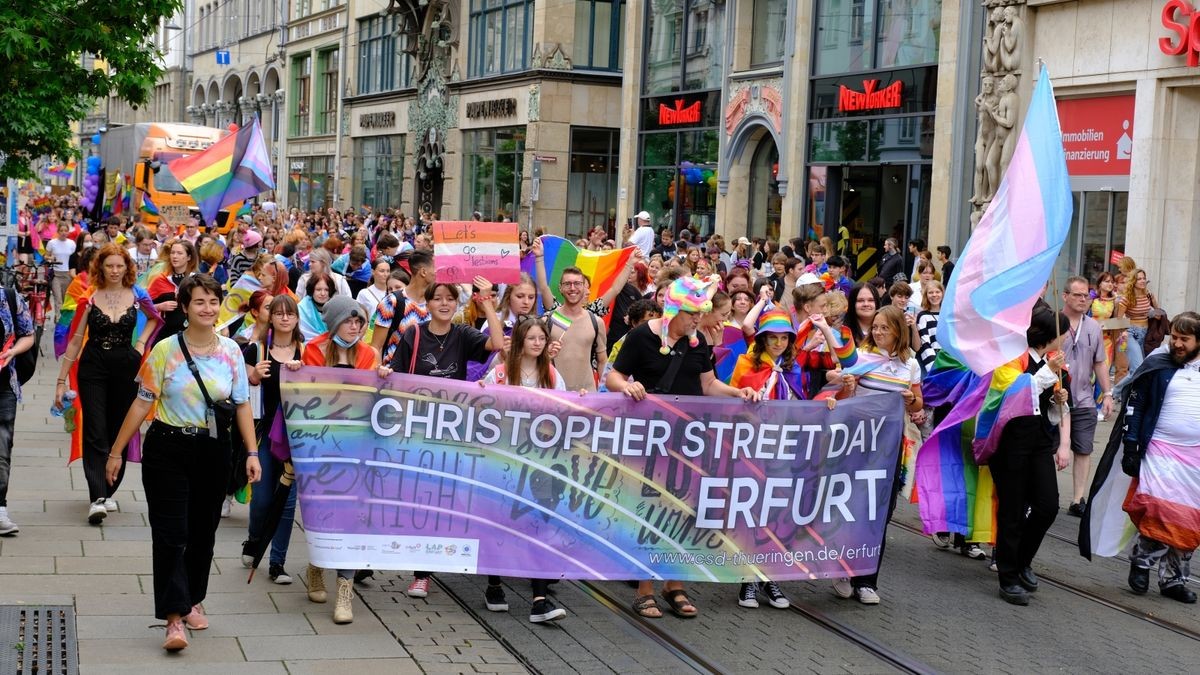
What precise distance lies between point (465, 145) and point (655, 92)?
12.5 meters

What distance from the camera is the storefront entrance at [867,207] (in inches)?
991

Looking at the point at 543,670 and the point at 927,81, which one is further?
the point at 927,81

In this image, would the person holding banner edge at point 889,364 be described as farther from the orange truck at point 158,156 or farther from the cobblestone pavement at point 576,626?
the orange truck at point 158,156

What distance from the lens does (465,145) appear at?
46.8 meters

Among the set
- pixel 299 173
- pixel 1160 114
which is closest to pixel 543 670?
pixel 1160 114

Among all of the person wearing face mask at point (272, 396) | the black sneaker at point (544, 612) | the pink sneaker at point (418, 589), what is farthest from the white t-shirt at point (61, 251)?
the black sneaker at point (544, 612)

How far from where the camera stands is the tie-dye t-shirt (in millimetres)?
6910

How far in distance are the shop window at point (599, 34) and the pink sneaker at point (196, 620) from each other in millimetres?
35510

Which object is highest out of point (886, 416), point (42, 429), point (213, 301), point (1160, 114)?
point (1160, 114)

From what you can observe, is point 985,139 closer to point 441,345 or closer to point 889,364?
point 889,364

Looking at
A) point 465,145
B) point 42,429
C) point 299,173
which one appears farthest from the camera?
point 299,173

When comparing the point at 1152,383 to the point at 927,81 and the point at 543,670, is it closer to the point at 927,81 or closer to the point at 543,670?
the point at 543,670

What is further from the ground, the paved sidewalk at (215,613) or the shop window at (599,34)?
the shop window at (599,34)

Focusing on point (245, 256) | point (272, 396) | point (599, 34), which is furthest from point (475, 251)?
point (599, 34)
